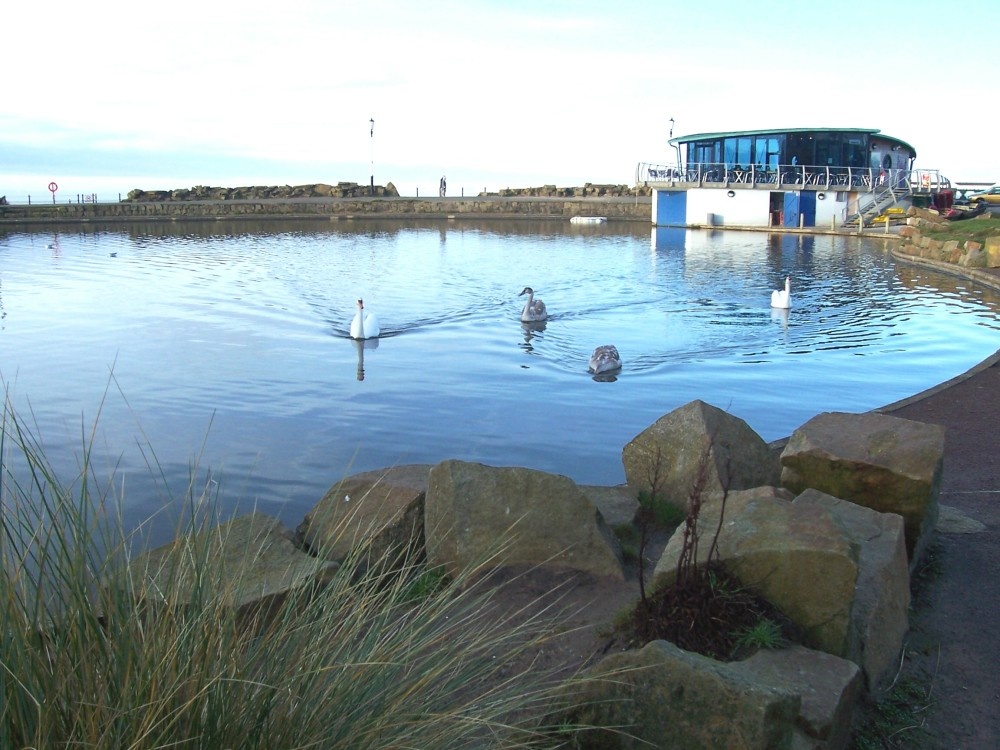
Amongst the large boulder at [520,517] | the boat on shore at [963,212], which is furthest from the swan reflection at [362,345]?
the boat on shore at [963,212]

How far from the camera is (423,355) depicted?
673 inches

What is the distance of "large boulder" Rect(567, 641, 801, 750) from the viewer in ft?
11.6

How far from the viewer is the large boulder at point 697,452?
6.80m

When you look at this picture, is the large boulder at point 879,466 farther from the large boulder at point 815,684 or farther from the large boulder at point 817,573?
the large boulder at point 815,684

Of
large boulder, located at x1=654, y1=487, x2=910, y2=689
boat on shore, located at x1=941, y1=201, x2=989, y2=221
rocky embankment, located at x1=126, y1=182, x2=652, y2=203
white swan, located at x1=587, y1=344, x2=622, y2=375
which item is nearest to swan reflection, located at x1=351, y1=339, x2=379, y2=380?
white swan, located at x1=587, y1=344, x2=622, y2=375

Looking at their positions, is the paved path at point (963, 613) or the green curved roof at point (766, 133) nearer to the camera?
the paved path at point (963, 613)

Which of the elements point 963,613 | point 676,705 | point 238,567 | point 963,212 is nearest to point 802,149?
point 963,212

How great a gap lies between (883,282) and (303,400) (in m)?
20.5

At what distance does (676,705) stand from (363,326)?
15126 mm

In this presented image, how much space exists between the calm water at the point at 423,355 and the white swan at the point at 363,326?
0.33 m

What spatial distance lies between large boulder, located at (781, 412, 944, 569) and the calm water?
122 inches

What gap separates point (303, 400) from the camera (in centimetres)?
1327

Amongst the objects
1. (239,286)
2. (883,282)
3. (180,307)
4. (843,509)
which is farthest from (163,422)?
(883,282)

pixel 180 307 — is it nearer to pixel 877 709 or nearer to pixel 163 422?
pixel 163 422
